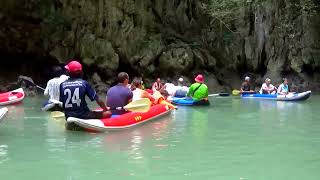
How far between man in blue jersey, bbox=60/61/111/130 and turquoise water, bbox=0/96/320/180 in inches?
15.9

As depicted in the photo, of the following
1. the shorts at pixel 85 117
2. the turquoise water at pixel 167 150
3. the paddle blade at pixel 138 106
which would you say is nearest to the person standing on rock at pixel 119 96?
the paddle blade at pixel 138 106

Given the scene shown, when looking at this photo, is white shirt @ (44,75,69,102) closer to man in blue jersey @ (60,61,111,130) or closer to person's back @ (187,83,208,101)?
man in blue jersey @ (60,61,111,130)

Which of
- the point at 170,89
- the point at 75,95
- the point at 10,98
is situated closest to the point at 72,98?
the point at 75,95

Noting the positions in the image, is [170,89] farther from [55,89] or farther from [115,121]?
[115,121]

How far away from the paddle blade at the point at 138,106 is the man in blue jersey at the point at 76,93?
1.28 metres

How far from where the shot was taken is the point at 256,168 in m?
5.93

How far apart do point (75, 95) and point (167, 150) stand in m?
2.16

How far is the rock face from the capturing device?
25.3m

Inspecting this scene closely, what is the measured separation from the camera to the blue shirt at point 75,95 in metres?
8.39

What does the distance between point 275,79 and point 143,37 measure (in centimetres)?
754

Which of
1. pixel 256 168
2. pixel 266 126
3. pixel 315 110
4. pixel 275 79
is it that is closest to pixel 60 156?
pixel 256 168

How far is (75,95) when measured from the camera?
8.45 metres

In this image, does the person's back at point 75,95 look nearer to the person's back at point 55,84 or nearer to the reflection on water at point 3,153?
the reflection on water at point 3,153

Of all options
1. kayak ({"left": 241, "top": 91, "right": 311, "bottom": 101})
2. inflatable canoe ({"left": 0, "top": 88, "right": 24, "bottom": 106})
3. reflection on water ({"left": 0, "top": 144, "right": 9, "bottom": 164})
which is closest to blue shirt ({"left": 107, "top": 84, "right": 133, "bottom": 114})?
reflection on water ({"left": 0, "top": 144, "right": 9, "bottom": 164})
